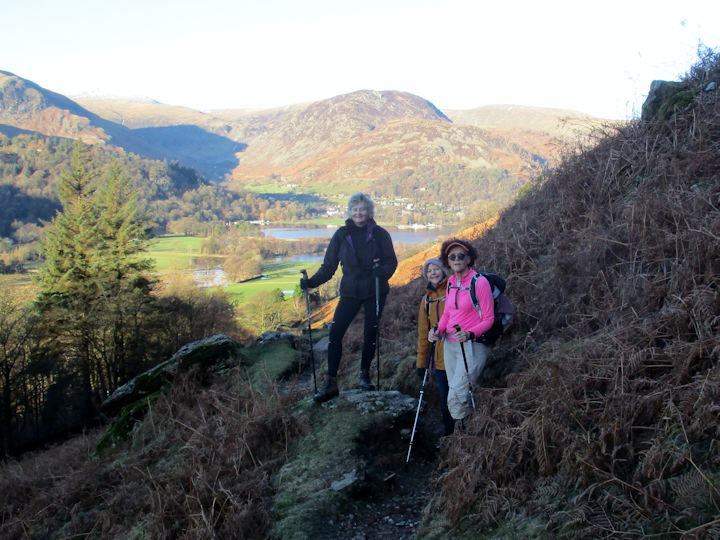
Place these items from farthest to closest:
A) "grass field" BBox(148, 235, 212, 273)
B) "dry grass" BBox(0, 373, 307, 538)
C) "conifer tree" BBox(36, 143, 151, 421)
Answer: "grass field" BBox(148, 235, 212, 273), "conifer tree" BBox(36, 143, 151, 421), "dry grass" BBox(0, 373, 307, 538)

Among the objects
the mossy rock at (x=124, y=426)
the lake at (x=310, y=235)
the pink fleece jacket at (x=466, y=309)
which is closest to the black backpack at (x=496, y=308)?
the pink fleece jacket at (x=466, y=309)

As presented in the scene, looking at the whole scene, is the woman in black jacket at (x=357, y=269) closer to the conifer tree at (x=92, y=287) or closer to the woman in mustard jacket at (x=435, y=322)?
the woman in mustard jacket at (x=435, y=322)

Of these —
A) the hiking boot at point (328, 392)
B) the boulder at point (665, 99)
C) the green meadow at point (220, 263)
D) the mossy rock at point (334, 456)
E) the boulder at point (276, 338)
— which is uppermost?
the boulder at point (665, 99)

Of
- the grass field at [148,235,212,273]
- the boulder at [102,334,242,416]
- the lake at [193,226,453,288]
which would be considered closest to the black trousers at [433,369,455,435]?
the boulder at [102,334,242,416]

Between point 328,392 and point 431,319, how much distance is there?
1.74 m

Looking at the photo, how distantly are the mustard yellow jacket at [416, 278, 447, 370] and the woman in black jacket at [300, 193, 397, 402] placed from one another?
934mm

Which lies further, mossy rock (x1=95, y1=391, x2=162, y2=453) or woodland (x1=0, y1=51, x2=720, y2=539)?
mossy rock (x1=95, y1=391, x2=162, y2=453)

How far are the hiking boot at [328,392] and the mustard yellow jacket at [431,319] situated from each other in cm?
133

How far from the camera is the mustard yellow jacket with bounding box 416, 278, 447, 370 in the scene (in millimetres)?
4992

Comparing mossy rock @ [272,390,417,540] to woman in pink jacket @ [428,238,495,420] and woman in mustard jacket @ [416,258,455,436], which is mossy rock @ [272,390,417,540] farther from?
woman in pink jacket @ [428,238,495,420]

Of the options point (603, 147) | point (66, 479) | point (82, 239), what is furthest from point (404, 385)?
point (82, 239)

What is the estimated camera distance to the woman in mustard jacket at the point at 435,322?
4.98 meters

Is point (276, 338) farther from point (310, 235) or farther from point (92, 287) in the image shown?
point (310, 235)

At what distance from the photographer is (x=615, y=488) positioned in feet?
9.75
